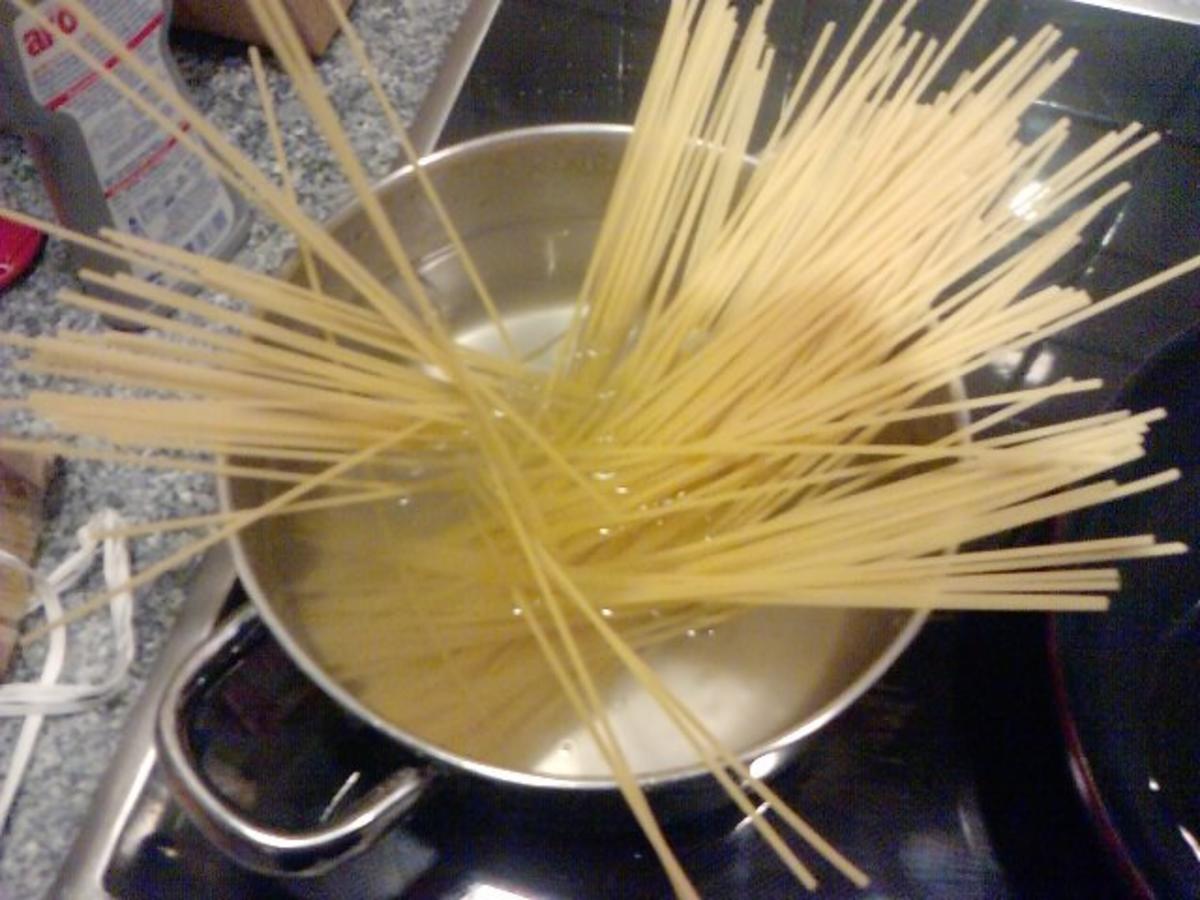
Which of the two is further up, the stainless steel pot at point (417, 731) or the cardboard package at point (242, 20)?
the cardboard package at point (242, 20)

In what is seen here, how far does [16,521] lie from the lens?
0.59m

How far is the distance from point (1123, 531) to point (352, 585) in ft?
1.21

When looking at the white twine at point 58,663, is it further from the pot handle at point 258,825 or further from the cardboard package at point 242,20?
the cardboard package at point 242,20

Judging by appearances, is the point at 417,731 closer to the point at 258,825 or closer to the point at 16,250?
the point at 258,825

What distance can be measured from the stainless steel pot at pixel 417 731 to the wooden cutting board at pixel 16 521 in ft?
0.44

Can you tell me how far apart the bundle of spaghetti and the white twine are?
0.06m

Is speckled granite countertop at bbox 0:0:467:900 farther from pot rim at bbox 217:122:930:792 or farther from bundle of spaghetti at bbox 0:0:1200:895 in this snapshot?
pot rim at bbox 217:122:930:792

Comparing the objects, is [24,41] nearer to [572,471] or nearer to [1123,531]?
[572,471]

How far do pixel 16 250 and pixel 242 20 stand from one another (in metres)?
0.20

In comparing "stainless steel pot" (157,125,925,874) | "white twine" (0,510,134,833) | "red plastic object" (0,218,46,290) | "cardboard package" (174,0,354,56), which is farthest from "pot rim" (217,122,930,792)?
"cardboard package" (174,0,354,56)

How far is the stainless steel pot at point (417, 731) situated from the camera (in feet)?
1.42

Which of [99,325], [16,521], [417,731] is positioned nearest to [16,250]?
[99,325]

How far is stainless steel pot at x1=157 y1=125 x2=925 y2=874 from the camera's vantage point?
0.43m

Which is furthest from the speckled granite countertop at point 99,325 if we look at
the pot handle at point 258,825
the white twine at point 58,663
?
the pot handle at point 258,825
